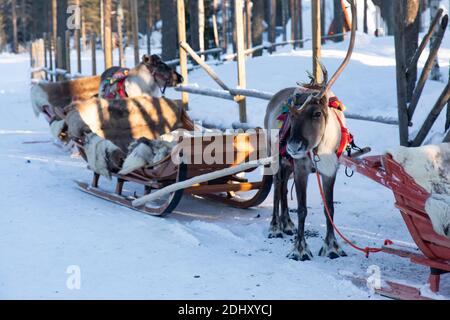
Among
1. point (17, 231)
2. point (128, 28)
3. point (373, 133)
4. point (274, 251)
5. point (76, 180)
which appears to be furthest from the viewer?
point (128, 28)

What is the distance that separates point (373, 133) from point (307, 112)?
4.86 metres

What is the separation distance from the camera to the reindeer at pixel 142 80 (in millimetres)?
10609

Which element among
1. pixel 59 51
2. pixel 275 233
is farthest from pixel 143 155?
pixel 59 51

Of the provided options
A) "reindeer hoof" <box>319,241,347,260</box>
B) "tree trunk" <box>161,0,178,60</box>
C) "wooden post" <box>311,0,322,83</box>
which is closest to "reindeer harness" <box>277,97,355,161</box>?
"reindeer hoof" <box>319,241,347,260</box>

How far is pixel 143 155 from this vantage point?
25.0 ft

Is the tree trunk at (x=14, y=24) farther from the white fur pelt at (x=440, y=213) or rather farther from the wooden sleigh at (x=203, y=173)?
the white fur pelt at (x=440, y=213)

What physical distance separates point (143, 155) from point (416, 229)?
3.73m

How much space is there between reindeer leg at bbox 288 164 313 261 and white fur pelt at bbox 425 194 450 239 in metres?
1.53

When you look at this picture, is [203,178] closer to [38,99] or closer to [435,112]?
[435,112]

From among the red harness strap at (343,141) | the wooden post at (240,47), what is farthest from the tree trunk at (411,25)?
the red harness strap at (343,141)

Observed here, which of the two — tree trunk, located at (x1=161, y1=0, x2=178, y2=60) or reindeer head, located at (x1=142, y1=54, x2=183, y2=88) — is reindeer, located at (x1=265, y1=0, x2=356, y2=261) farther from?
tree trunk, located at (x1=161, y1=0, x2=178, y2=60)

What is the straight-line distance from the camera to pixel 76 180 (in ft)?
29.5
